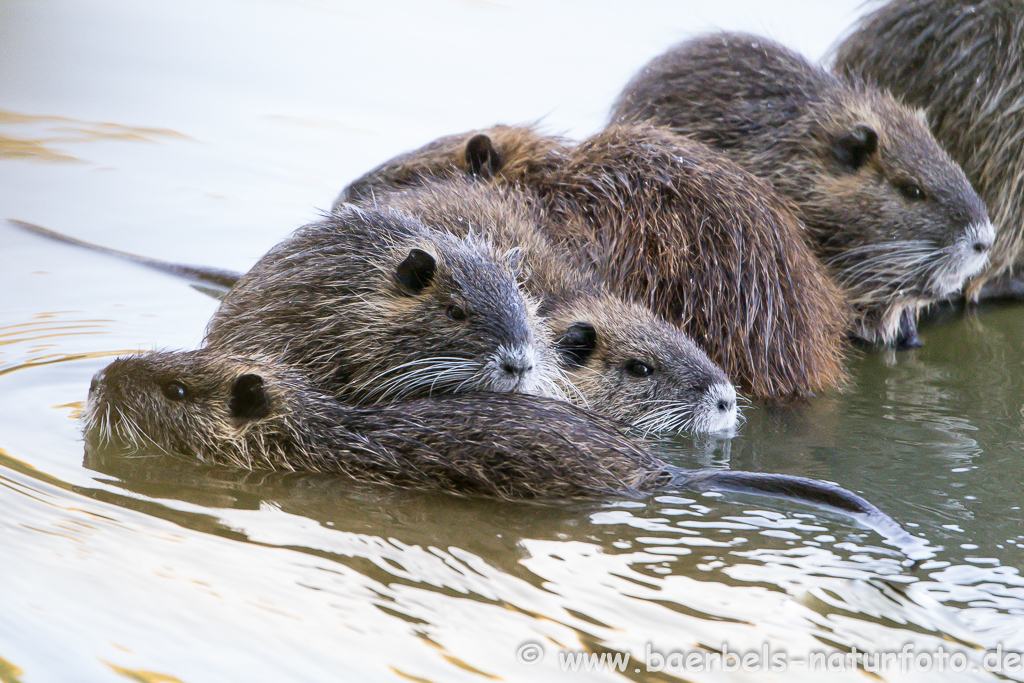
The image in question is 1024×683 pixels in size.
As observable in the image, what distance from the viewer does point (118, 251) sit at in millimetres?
3975

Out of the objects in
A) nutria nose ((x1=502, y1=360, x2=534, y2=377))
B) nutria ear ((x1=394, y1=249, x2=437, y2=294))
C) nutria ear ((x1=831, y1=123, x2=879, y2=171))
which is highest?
nutria ear ((x1=831, y1=123, x2=879, y2=171))

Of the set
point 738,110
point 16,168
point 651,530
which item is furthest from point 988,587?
point 16,168

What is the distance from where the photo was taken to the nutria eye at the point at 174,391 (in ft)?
8.29

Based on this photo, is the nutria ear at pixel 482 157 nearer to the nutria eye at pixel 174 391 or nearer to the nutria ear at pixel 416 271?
the nutria ear at pixel 416 271

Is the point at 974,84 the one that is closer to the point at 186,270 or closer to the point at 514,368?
the point at 514,368

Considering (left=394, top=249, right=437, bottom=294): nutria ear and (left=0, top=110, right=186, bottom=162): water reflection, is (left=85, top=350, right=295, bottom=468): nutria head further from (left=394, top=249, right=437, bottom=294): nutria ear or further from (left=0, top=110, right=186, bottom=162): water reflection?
(left=0, top=110, right=186, bottom=162): water reflection

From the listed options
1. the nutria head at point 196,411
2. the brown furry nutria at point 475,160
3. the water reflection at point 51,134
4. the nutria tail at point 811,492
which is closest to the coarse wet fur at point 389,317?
the nutria head at point 196,411

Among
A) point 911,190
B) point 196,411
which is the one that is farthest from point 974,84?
point 196,411

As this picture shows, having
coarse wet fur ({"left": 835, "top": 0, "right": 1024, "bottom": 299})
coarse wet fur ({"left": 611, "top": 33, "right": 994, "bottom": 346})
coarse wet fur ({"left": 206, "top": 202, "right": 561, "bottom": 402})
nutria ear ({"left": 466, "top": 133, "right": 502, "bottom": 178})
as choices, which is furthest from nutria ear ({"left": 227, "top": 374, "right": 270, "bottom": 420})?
coarse wet fur ({"left": 835, "top": 0, "right": 1024, "bottom": 299})

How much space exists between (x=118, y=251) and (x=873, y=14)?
2914mm

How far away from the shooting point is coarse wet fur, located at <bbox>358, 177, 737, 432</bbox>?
2.79 meters

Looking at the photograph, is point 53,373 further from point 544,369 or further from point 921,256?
point 921,256

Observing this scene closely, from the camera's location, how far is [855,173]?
359 cm

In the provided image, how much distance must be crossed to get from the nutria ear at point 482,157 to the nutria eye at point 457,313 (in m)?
0.94
